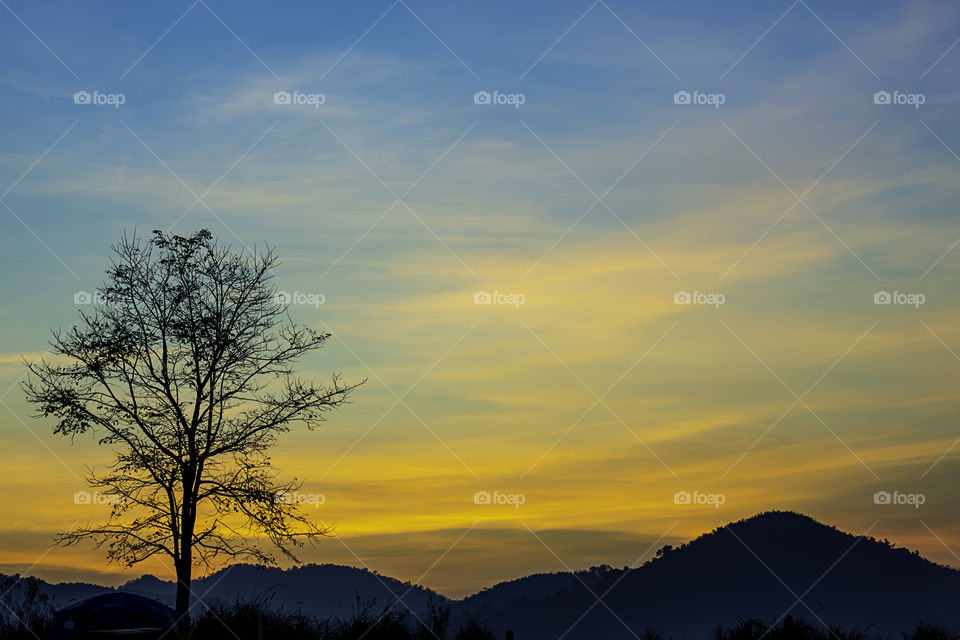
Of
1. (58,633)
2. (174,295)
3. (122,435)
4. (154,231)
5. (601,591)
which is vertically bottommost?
(58,633)

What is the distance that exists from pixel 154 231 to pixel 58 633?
14.4 meters

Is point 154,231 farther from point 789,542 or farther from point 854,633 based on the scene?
point 789,542

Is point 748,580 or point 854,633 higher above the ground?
point 748,580

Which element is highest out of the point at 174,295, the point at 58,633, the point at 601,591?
the point at 174,295

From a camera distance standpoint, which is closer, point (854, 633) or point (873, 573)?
point (854, 633)

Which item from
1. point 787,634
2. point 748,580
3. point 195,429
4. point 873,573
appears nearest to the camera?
point 787,634

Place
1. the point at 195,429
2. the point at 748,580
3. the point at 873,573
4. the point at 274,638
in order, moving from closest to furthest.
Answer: the point at 274,638 → the point at 195,429 → the point at 873,573 → the point at 748,580

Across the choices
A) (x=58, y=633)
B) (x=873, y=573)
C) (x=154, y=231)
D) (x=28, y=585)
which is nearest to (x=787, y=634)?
(x=58, y=633)

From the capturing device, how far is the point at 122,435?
30.9 metres

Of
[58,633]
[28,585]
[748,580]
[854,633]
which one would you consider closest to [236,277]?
[28,585]

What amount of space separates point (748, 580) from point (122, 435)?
379ft

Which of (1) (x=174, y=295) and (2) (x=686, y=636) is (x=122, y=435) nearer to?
(1) (x=174, y=295)

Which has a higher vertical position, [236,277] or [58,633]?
[236,277]

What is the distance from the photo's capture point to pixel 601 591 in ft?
75.8
